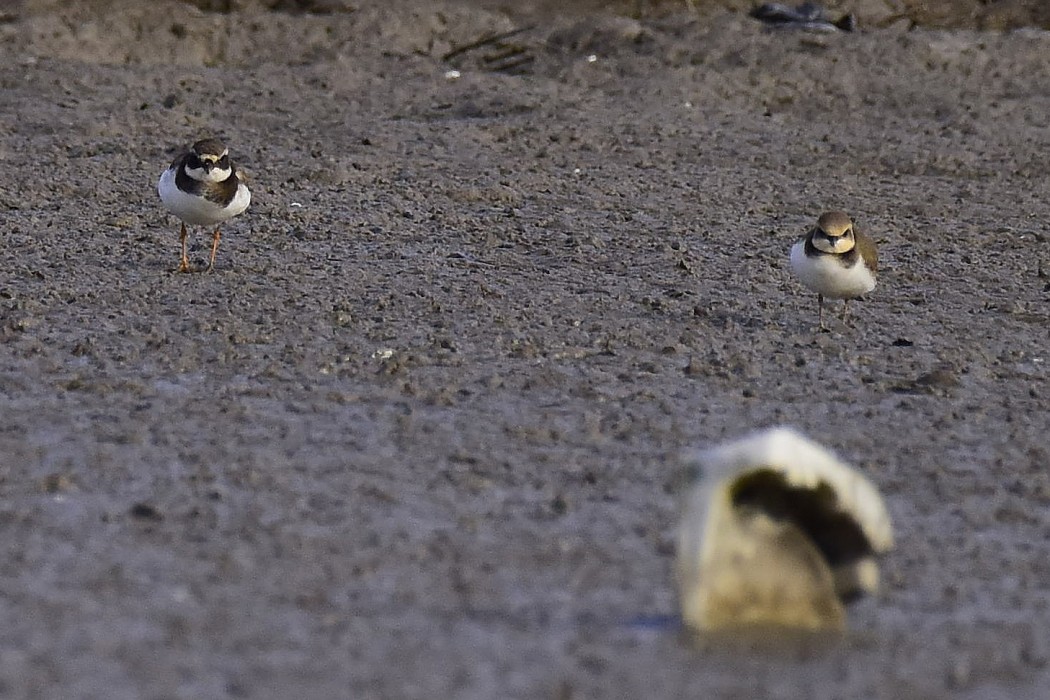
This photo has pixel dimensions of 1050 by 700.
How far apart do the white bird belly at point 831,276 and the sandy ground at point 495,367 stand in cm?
22

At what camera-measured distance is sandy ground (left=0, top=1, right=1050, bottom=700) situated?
4.90 metres

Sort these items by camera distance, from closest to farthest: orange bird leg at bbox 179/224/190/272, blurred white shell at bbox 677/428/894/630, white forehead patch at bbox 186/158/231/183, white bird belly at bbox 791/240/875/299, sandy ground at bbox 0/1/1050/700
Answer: blurred white shell at bbox 677/428/894/630 → sandy ground at bbox 0/1/1050/700 → white bird belly at bbox 791/240/875/299 → orange bird leg at bbox 179/224/190/272 → white forehead patch at bbox 186/158/231/183

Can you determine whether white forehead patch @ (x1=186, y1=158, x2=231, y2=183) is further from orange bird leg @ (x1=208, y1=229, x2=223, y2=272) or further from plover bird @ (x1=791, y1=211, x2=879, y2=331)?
plover bird @ (x1=791, y1=211, x2=879, y2=331)

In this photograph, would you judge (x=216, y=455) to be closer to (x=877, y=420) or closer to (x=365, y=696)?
(x=365, y=696)

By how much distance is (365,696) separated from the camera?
177 inches

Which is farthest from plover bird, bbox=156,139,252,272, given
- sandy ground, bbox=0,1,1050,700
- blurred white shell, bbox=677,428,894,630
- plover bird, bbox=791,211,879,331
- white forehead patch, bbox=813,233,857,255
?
blurred white shell, bbox=677,428,894,630

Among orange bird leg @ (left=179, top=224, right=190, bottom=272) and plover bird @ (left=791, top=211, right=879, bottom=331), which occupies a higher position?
plover bird @ (left=791, top=211, right=879, bottom=331)

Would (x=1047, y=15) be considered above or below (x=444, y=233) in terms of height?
above

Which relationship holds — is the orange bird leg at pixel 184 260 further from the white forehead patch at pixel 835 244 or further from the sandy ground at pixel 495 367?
the white forehead patch at pixel 835 244

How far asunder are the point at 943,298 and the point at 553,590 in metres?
4.72

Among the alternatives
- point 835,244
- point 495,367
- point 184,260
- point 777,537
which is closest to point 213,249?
point 184,260

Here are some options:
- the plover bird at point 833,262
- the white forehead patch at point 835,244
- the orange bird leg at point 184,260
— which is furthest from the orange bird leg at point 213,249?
the white forehead patch at point 835,244

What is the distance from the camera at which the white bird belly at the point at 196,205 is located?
32.2 feet

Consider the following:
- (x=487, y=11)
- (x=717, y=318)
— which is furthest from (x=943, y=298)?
(x=487, y=11)
